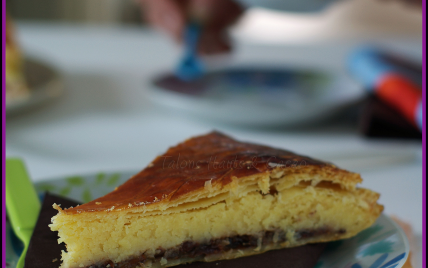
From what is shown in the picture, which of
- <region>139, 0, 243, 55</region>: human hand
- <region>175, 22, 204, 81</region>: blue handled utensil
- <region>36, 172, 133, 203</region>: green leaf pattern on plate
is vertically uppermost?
<region>139, 0, 243, 55</region>: human hand

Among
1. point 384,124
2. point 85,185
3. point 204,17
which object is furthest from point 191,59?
point 85,185

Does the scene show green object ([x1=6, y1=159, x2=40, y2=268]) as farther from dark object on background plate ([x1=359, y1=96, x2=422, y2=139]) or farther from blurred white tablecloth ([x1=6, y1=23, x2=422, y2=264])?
dark object on background plate ([x1=359, y1=96, x2=422, y2=139])

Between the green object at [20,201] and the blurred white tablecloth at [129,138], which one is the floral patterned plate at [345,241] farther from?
the blurred white tablecloth at [129,138]

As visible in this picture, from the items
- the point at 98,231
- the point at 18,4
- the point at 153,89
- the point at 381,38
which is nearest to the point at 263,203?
the point at 98,231

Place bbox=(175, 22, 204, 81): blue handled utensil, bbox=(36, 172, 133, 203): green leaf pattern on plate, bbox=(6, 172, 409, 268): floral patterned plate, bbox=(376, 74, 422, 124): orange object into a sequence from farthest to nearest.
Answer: bbox=(175, 22, 204, 81): blue handled utensil → bbox=(376, 74, 422, 124): orange object → bbox=(36, 172, 133, 203): green leaf pattern on plate → bbox=(6, 172, 409, 268): floral patterned plate

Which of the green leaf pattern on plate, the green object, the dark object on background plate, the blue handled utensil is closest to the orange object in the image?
the dark object on background plate

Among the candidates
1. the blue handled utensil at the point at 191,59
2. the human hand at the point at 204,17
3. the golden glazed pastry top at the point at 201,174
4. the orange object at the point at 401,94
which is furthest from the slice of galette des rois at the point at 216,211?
the human hand at the point at 204,17

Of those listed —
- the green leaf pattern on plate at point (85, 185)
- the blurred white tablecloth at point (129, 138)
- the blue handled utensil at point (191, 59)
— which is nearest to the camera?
the green leaf pattern on plate at point (85, 185)
